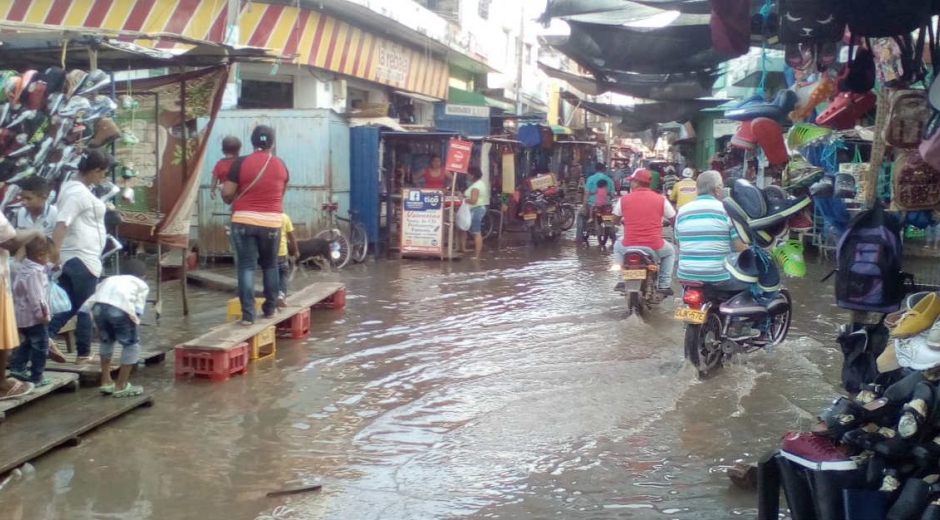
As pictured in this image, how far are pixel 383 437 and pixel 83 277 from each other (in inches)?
110

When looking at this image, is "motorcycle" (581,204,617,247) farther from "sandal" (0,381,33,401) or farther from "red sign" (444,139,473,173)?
"sandal" (0,381,33,401)

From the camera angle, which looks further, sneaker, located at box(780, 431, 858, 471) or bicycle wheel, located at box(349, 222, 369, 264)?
bicycle wheel, located at box(349, 222, 369, 264)

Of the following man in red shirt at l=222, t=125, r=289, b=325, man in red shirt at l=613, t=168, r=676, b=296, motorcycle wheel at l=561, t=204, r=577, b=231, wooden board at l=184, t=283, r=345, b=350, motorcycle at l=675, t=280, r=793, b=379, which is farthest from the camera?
motorcycle wheel at l=561, t=204, r=577, b=231

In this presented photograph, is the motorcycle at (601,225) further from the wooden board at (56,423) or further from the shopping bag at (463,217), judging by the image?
the wooden board at (56,423)

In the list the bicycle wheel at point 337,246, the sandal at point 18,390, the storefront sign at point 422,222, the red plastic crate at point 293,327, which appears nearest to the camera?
the sandal at point 18,390

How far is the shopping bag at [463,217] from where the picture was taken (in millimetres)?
15656

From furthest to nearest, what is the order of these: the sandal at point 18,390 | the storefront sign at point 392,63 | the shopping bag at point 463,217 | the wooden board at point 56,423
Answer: the storefront sign at point 392,63 → the shopping bag at point 463,217 → the sandal at point 18,390 → the wooden board at point 56,423

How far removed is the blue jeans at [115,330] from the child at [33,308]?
34 cm

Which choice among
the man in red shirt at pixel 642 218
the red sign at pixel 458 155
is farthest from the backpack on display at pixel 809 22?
the red sign at pixel 458 155

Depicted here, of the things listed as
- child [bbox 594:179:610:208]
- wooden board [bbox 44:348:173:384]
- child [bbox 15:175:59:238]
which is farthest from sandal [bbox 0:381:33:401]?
child [bbox 594:179:610:208]

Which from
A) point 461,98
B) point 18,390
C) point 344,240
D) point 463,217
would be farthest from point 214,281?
point 461,98

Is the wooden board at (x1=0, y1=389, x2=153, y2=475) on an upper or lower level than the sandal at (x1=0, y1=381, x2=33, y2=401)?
lower

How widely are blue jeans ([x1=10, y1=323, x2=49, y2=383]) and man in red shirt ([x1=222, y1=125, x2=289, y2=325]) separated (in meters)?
2.01

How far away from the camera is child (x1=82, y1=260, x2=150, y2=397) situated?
6.16 metres
